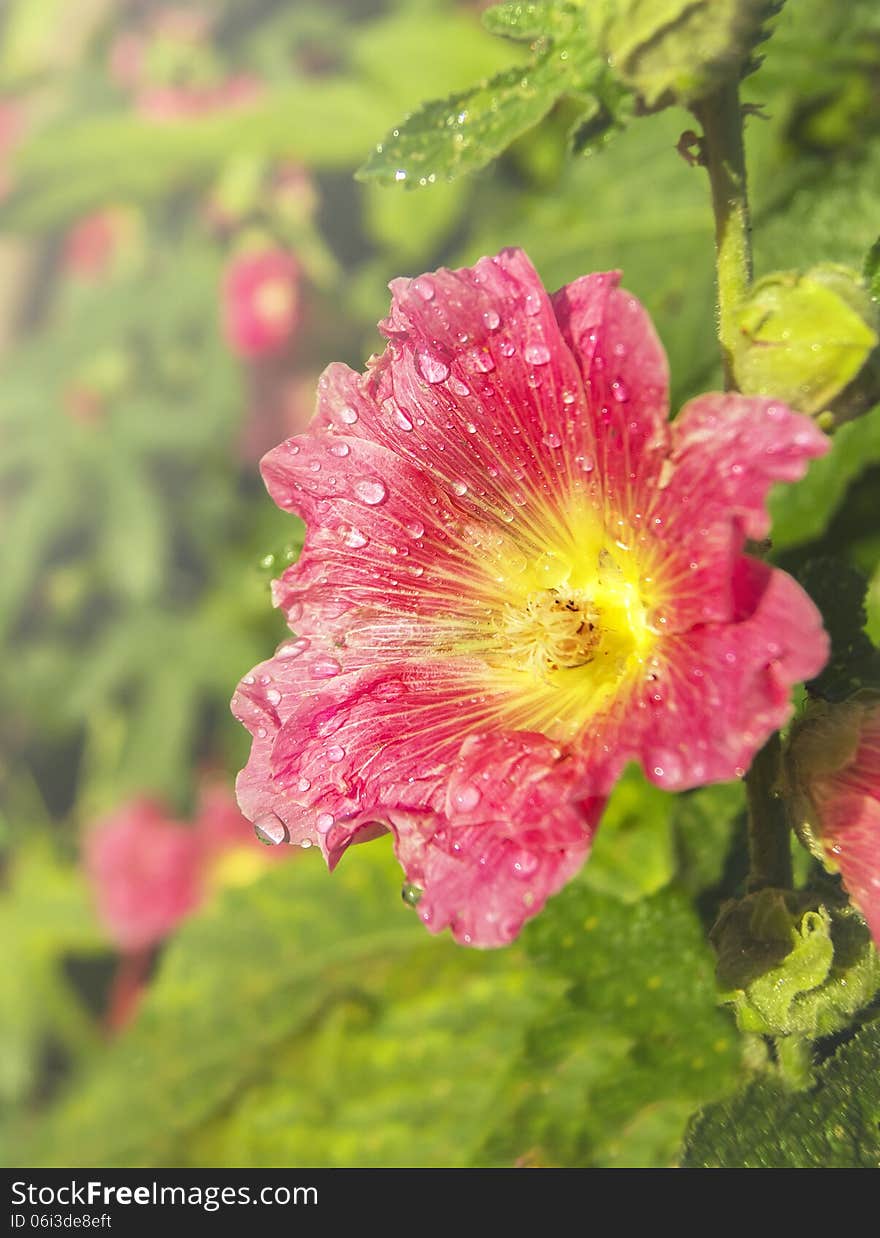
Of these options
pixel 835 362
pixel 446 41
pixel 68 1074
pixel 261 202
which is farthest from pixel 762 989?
pixel 261 202

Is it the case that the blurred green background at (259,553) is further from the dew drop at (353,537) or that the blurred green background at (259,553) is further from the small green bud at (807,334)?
the small green bud at (807,334)

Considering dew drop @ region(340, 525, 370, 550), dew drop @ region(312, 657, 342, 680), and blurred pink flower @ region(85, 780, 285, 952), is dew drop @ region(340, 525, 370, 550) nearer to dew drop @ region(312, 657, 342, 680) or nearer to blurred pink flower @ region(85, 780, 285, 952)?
dew drop @ region(312, 657, 342, 680)

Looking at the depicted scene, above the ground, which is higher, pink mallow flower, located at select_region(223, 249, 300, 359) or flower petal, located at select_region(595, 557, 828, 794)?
flower petal, located at select_region(595, 557, 828, 794)

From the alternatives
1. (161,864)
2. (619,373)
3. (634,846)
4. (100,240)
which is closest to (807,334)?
(619,373)

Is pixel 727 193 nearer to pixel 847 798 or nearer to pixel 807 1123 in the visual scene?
pixel 847 798

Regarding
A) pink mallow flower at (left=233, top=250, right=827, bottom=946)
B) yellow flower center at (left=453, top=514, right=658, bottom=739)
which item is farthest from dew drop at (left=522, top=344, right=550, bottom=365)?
yellow flower center at (left=453, top=514, right=658, bottom=739)

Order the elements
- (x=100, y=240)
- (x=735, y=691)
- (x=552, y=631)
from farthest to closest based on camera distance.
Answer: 1. (x=100, y=240)
2. (x=552, y=631)
3. (x=735, y=691)

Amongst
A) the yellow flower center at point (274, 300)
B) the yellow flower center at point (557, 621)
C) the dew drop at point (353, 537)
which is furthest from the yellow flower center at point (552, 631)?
the yellow flower center at point (274, 300)

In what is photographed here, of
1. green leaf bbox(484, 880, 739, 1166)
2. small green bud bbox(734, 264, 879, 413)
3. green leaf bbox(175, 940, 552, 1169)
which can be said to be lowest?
green leaf bbox(175, 940, 552, 1169)
